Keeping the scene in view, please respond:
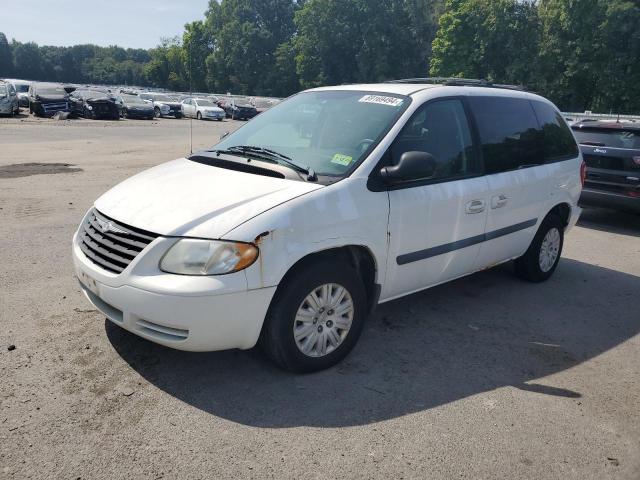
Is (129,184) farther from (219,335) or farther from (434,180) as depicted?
(434,180)

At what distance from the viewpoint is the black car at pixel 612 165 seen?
8250 mm

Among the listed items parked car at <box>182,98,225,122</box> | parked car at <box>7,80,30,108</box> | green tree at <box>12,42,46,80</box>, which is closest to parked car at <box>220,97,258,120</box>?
parked car at <box>182,98,225,122</box>

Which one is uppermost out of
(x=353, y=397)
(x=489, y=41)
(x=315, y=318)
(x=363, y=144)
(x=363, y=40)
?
(x=363, y=40)

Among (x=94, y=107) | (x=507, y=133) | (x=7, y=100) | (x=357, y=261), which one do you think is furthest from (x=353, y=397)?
(x=94, y=107)

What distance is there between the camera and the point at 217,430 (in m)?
3.06

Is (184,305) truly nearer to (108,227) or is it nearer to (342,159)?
(108,227)

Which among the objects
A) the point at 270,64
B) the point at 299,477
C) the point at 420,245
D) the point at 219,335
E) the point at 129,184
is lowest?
the point at 299,477

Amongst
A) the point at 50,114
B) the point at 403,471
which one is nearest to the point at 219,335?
the point at 403,471

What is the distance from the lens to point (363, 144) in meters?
3.96

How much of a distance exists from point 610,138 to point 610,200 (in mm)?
1016

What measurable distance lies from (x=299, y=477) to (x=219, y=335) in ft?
3.00

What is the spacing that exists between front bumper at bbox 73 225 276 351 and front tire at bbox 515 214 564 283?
10.9 ft

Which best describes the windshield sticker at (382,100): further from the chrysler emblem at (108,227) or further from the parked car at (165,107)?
the parked car at (165,107)

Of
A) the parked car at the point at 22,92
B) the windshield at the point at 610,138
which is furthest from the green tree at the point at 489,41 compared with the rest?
the windshield at the point at 610,138
